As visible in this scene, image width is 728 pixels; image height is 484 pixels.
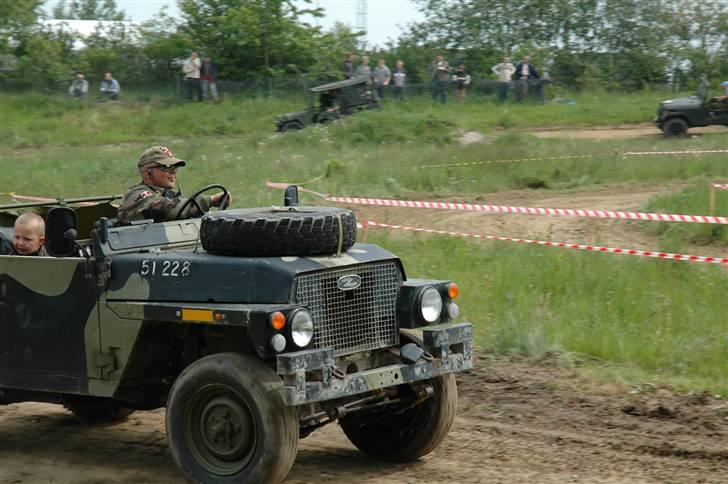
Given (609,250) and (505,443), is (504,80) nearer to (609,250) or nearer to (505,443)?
(609,250)

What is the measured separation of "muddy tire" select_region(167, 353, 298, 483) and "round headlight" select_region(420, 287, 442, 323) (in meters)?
1.12

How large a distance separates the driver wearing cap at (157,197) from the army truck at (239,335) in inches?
8.2

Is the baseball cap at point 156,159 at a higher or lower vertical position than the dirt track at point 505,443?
higher

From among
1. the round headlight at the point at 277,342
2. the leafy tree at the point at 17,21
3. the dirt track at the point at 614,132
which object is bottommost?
the dirt track at the point at 614,132

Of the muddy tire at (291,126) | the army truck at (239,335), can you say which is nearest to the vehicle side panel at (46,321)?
the army truck at (239,335)

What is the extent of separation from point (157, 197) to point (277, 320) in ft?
6.36

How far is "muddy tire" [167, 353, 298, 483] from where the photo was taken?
21.1 ft

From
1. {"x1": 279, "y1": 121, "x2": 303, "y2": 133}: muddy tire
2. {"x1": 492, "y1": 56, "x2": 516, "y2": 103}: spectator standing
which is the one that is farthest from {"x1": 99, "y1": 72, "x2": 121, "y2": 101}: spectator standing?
{"x1": 492, "y1": 56, "x2": 516, "y2": 103}: spectator standing

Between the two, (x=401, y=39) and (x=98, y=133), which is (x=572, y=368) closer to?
(x=98, y=133)

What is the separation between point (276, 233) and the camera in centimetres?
668

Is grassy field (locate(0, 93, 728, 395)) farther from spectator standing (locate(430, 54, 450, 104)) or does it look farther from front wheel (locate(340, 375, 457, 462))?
front wheel (locate(340, 375, 457, 462))

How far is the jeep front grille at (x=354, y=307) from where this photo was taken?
674 cm

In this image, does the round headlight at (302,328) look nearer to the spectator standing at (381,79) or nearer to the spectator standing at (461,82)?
the spectator standing at (381,79)

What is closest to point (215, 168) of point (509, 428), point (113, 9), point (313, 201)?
point (313, 201)
